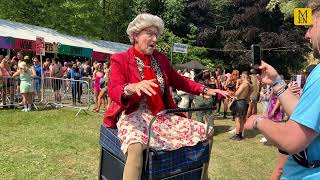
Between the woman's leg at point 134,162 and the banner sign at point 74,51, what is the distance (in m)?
20.8

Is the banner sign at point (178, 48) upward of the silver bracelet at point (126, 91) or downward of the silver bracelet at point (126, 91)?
upward

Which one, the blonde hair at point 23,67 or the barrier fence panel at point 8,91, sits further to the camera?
the barrier fence panel at point 8,91

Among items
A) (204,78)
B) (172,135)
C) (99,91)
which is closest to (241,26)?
(99,91)

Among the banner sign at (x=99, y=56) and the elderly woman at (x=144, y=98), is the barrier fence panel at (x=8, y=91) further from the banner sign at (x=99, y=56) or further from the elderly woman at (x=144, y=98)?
the banner sign at (x=99, y=56)

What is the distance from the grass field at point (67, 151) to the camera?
6609 mm

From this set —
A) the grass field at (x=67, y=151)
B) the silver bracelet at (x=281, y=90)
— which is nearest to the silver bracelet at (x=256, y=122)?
the silver bracelet at (x=281, y=90)

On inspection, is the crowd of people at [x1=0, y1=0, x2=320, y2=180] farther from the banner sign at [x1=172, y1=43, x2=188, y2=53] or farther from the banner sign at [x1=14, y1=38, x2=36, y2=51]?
the banner sign at [x1=14, y1=38, x2=36, y2=51]

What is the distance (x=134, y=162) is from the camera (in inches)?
142

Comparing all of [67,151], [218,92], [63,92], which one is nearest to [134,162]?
[218,92]

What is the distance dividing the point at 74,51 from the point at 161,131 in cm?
2206

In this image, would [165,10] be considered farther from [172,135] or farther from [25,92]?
[172,135]

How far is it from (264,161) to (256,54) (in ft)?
18.5

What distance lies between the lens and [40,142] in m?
8.46

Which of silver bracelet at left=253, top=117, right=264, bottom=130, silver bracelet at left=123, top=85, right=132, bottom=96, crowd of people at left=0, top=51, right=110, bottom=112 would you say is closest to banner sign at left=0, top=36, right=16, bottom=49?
crowd of people at left=0, top=51, right=110, bottom=112
